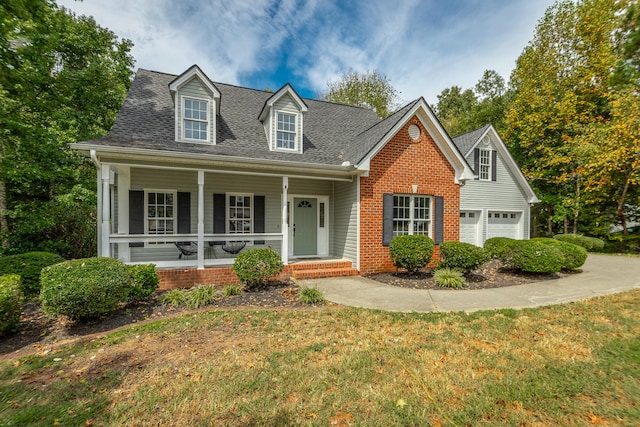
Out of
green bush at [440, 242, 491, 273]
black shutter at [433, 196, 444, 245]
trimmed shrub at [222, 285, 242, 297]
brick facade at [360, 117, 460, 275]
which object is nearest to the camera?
trimmed shrub at [222, 285, 242, 297]

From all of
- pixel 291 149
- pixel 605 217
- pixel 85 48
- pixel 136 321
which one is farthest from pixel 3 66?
pixel 605 217

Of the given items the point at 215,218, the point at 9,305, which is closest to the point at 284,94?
the point at 215,218

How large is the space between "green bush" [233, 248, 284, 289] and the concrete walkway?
1.24 meters

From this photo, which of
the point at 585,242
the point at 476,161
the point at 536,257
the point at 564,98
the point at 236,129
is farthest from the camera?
the point at 564,98

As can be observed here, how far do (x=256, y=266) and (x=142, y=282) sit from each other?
2.42m

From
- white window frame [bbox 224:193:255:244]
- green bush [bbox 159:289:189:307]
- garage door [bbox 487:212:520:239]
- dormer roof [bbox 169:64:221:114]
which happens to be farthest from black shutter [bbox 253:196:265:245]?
garage door [bbox 487:212:520:239]

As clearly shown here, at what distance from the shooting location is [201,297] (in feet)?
19.9

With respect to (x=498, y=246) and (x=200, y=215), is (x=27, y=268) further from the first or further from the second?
(x=498, y=246)

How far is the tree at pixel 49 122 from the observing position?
26.7 feet

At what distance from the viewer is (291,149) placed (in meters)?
10.1

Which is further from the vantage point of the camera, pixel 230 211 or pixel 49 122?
pixel 49 122

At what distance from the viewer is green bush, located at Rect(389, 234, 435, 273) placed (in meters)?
8.21

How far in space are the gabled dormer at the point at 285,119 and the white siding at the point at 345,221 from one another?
7.26 feet

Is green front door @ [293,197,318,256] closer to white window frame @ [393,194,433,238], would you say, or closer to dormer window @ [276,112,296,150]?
dormer window @ [276,112,296,150]
